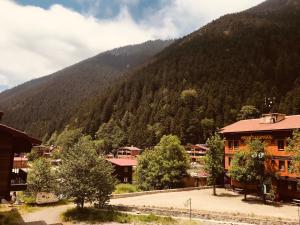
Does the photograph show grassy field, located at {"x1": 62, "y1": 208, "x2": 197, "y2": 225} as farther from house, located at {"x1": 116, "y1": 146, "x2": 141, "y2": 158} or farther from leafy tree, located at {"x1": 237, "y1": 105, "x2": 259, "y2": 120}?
leafy tree, located at {"x1": 237, "y1": 105, "x2": 259, "y2": 120}

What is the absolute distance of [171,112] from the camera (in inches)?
7072

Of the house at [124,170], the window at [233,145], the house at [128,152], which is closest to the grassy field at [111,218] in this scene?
the window at [233,145]

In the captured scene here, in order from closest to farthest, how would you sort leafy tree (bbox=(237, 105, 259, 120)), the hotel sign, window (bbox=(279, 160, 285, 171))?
window (bbox=(279, 160, 285, 171)), the hotel sign, leafy tree (bbox=(237, 105, 259, 120))

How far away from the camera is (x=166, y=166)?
57875 millimetres

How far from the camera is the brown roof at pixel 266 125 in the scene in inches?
1825

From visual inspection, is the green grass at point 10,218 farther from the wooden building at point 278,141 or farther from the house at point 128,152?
the house at point 128,152

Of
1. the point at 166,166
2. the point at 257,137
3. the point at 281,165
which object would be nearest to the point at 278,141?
the point at 281,165

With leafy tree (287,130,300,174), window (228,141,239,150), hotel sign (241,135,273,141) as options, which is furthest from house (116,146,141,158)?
leafy tree (287,130,300,174)

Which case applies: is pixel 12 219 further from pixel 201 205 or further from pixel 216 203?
pixel 216 203

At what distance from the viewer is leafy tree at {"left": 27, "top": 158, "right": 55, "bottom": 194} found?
1855 inches

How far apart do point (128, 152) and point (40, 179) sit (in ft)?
339

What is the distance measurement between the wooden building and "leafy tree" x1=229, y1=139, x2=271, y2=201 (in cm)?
146

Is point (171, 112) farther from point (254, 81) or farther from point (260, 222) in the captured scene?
point (260, 222)

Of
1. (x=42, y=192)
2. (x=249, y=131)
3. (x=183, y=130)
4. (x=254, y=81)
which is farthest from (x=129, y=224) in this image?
(x=254, y=81)
